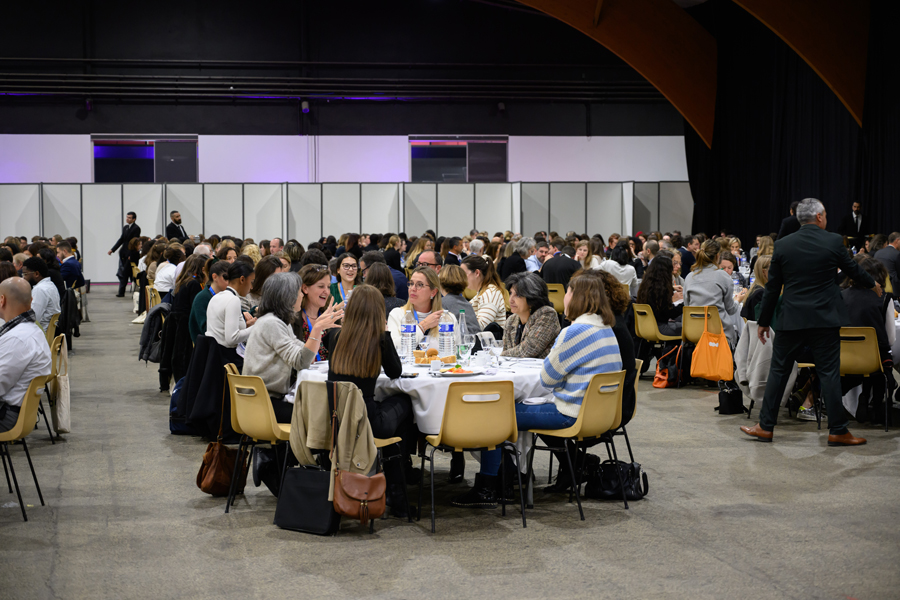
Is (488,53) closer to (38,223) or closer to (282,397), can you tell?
(38,223)

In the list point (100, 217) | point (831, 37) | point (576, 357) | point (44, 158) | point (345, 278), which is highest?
point (831, 37)

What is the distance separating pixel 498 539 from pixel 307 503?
3.11ft

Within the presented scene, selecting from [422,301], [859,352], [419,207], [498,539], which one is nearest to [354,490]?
[498,539]

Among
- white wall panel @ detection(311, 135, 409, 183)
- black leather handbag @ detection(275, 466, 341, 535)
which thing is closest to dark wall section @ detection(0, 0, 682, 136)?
white wall panel @ detection(311, 135, 409, 183)

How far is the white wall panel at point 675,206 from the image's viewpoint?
20.8 meters

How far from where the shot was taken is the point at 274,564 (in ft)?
12.5

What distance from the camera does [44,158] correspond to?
20.7m

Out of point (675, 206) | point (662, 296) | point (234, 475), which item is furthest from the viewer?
point (675, 206)

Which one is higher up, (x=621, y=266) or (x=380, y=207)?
(x=380, y=207)

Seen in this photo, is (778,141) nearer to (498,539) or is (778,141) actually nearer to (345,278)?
(345,278)

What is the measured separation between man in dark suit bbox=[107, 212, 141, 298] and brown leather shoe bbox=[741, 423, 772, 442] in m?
14.2

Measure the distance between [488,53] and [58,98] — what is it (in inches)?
418

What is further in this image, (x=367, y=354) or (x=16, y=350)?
(x=16, y=350)

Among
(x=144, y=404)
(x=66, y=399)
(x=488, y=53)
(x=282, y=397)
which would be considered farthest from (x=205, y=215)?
(x=282, y=397)
